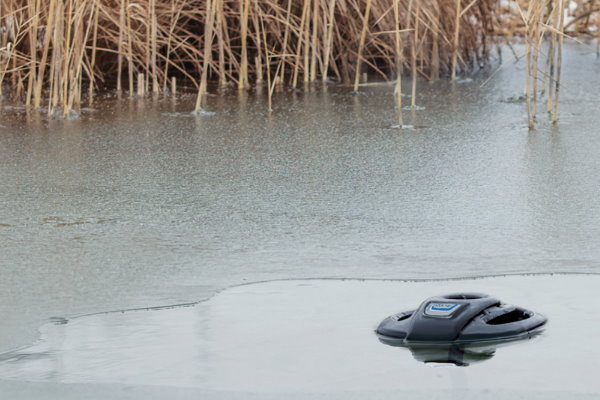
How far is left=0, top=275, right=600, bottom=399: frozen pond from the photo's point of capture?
4.31 feet

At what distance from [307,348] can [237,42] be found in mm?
3347

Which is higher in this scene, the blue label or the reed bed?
the reed bed

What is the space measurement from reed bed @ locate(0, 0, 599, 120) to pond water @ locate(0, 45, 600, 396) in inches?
13.2

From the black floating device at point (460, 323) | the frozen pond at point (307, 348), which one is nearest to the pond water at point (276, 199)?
the frozen pond at point (307, 348)

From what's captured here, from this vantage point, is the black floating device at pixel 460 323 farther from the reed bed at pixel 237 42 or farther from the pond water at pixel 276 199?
the reed bed at pixel 237 42

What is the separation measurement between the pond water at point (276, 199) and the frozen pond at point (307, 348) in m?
0.07

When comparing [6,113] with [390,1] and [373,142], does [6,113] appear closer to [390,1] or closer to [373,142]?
[373,142]

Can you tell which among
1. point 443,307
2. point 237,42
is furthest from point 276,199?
point 237,42

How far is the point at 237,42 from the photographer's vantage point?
4.64 metres

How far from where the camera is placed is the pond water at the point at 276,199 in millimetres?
1804

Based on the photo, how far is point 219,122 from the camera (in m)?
3.45

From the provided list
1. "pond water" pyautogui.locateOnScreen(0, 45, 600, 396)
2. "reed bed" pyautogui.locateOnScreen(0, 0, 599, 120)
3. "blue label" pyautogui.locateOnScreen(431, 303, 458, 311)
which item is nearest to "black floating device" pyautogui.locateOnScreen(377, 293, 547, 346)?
"blue label" pyautogui.locateOnScreen(431, 303, 458, 311)

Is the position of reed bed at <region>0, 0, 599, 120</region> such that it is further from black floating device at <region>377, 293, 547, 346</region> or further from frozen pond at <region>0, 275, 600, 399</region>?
black floating device at <region>377, 293, 547, 346</region>

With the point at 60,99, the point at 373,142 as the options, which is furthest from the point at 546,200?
the point at 60,99
